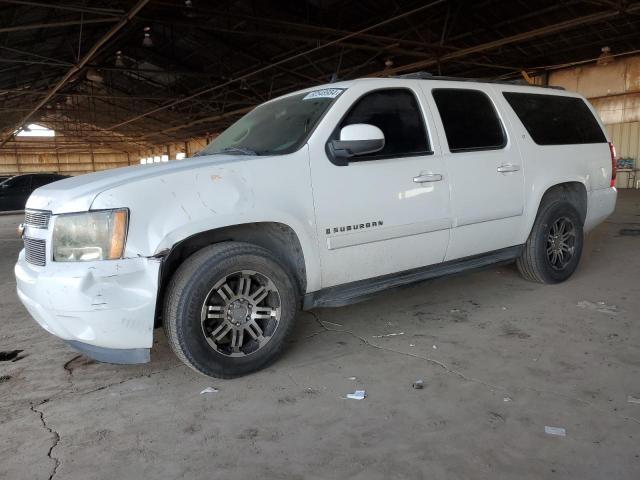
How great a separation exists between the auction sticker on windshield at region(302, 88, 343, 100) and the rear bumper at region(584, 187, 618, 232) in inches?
119

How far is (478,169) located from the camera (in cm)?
382

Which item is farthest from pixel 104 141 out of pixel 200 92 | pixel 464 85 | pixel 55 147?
pixel 464 85

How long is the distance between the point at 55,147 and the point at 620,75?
145ft

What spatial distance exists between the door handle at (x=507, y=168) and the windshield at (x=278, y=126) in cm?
155

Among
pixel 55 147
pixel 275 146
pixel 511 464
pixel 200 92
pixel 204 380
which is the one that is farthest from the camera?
pixel 55 147

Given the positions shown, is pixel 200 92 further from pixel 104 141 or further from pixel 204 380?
pixel 104 141

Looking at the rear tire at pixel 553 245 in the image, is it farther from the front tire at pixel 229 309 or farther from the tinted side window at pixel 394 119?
the front tire at pixel 229 309

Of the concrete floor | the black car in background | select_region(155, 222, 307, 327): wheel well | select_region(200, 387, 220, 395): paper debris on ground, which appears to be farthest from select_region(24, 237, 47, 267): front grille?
the black car in background

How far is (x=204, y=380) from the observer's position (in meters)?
3.03

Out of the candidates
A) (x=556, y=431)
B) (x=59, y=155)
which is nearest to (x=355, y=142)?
(x=556, y=431)

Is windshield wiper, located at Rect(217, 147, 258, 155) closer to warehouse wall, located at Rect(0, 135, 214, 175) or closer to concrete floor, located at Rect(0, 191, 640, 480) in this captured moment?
concrete floor, located at Rect(0, 191, 640, 480)

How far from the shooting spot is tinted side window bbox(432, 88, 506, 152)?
3754 mm

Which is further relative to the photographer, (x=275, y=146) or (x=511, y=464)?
(x=275, y=146)

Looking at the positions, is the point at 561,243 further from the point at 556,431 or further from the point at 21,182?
the point at 21,182
